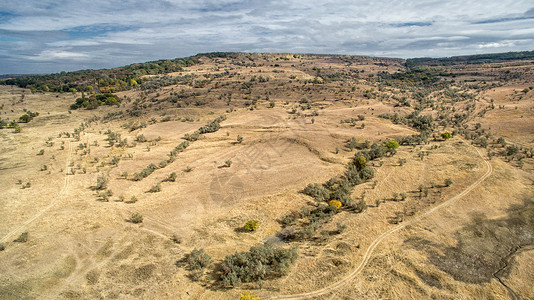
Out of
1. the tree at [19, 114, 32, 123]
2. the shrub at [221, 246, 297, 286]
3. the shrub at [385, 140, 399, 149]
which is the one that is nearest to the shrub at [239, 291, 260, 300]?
the shrub at [221, 246, 297, 286]

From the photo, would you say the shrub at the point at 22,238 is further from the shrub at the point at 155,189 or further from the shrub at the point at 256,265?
the shrub at the point at 256,265

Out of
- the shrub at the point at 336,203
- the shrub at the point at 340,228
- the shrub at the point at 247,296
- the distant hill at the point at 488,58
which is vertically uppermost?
the distant hill at the point at 488,58

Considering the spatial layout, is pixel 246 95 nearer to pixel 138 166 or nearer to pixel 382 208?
pixel 138 166

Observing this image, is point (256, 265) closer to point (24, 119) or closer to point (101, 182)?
point (101, 182)

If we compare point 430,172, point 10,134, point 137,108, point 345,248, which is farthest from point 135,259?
point 137,108

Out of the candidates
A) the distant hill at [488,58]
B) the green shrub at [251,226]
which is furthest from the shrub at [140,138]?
the distant hill at [488,58]

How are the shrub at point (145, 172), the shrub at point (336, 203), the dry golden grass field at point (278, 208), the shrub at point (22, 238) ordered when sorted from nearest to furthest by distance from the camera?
the dry golden grass field at point (278, 208) < the shrub at point (22, 238) < the shrub at point (336, 203) < the shrub at point (145, 172)
